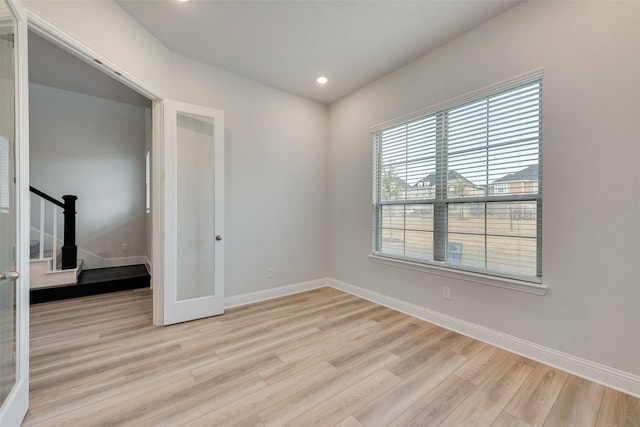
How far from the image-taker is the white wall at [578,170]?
176 centimetres

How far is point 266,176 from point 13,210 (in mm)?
2415

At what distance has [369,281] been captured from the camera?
3586mm

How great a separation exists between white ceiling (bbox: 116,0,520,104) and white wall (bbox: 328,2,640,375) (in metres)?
0.35

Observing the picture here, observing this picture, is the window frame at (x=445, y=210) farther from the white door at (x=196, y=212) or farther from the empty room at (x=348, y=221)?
the white door at (x=196, y=212)

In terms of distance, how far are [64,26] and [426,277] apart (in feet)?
11.9

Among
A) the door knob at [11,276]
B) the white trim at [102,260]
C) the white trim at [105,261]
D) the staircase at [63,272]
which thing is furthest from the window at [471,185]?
the white trim at [105,261]

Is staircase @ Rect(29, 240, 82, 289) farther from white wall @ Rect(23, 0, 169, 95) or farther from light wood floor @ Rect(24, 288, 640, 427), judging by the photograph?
white wall @ Rect(23, 0, 169, 95)

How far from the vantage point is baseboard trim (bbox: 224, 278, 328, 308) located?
333cm

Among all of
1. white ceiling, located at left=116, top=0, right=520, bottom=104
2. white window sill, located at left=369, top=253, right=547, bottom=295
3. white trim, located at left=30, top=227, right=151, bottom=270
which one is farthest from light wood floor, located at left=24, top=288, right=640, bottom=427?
white ceiling, located at left=116, top=0, right=520, bottom=104

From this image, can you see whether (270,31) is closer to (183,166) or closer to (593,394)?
(183,166)

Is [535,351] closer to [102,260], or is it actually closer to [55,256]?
[55,256]

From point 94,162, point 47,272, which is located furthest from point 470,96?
point 94,162

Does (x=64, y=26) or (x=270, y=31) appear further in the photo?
(x=270, y=31)

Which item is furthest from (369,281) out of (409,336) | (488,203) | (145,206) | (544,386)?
(145,206)
